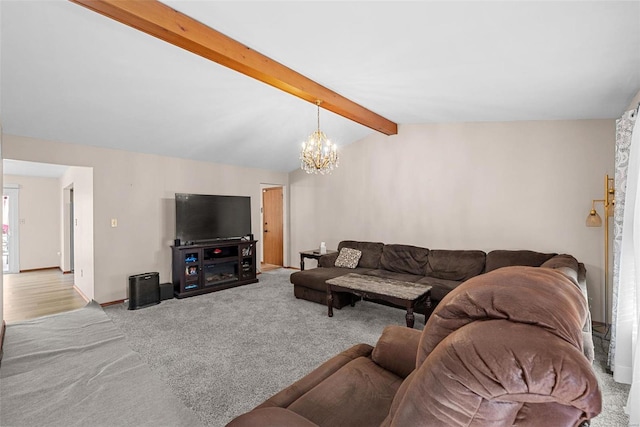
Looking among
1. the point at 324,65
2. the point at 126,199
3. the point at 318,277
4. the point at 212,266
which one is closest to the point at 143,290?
the point at 212,266

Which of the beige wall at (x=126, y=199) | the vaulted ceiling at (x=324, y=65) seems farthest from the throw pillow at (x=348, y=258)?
the beige wall at (x=126, y=199)

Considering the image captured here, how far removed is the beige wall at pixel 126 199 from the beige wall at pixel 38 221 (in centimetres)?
294

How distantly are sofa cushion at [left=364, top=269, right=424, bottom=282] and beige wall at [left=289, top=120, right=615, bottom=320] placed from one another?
2.67 feet

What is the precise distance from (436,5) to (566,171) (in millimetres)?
3179

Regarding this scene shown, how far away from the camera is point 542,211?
154 inches

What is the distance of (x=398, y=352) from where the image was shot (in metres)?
1.67

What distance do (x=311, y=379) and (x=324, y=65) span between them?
8.67 ft

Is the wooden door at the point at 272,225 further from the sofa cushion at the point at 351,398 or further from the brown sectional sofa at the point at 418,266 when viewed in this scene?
the sofa cushion at the point at 351,398

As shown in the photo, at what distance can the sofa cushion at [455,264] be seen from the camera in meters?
4.01

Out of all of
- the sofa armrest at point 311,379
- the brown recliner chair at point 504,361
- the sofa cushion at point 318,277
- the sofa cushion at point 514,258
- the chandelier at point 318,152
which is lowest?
the sofa cushion at point 318,277

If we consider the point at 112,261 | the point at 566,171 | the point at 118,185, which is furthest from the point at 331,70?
the point at 112,261

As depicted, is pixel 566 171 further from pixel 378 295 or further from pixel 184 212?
pixel 184 212

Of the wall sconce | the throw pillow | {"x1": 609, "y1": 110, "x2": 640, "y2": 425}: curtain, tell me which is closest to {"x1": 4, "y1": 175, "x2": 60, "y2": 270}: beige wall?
the throw pillow

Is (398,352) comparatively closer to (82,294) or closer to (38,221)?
(82,294)
